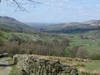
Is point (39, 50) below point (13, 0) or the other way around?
below

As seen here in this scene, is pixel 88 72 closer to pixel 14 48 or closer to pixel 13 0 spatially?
pixel 13 0

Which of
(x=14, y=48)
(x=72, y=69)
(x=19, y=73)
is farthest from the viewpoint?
(x=14, y=48)

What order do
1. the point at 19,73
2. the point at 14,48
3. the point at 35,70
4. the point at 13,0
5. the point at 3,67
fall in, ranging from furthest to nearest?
the point at 14,48 → the point at 3,67 → the point at 19,73 → the point at 35,70 → the point at 13,0

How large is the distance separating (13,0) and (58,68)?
5.83m

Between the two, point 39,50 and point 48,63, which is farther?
point 39,50

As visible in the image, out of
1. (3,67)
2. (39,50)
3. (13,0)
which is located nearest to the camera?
(13,0)

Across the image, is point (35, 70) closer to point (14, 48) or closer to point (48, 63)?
point (48, 63)

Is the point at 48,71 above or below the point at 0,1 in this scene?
below

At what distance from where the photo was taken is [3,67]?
14133 mm

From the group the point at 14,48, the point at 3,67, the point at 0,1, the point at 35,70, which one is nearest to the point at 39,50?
the point at 14,48

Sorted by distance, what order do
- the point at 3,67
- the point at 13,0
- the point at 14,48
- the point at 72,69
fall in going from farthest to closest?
the point at 14,48 < the point at 3,67 < the point at 72,69 < the point at 13,0

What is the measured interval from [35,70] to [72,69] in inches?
94.6

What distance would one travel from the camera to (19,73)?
11.2 metres

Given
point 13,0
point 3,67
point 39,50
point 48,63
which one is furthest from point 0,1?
point 39,50
